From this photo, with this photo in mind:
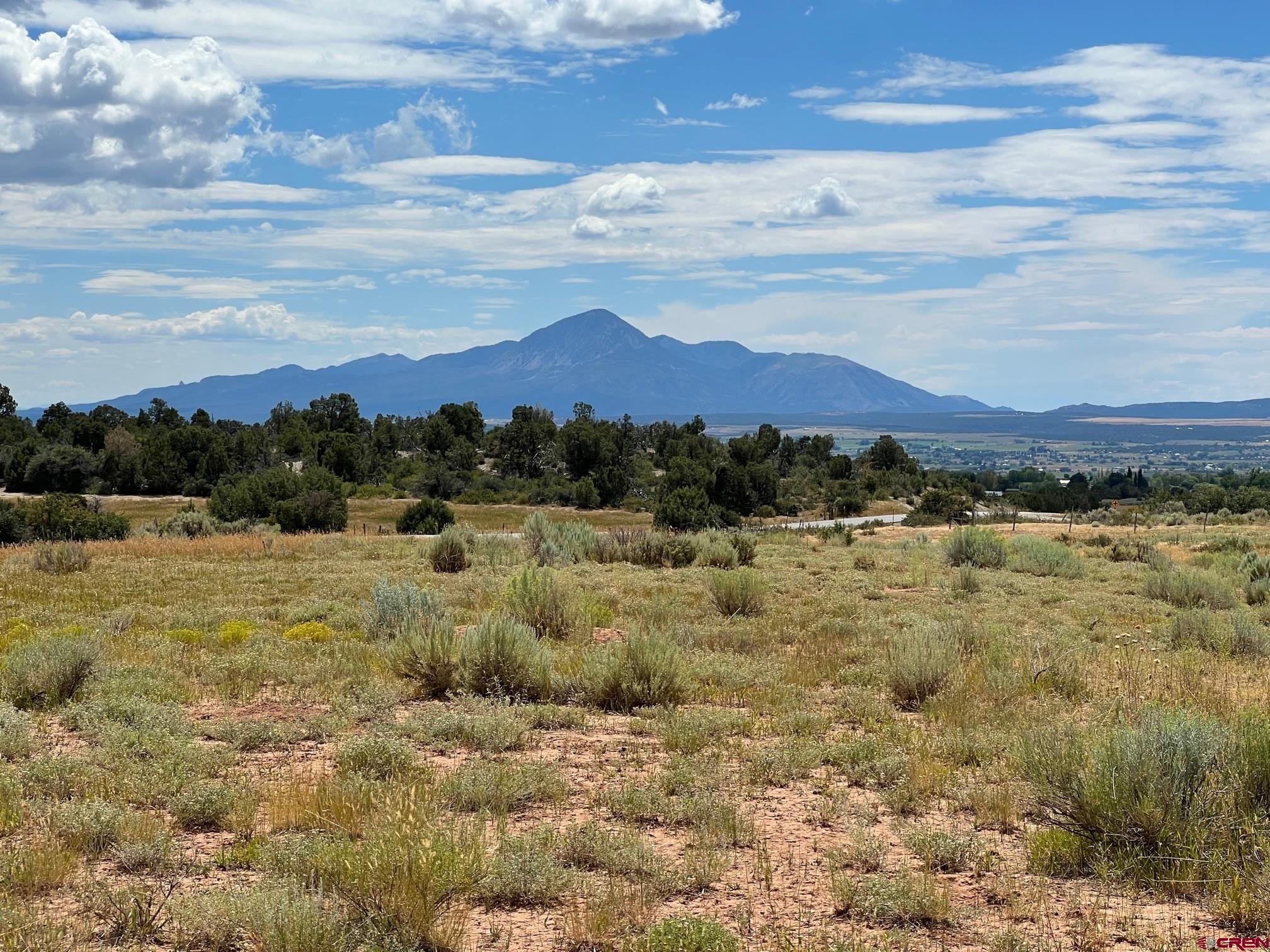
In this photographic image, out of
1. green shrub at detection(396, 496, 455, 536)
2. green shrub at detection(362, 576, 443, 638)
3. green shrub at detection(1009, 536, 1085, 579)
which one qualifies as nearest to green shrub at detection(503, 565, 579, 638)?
green shrub at detection(362, 576, 443, 638)

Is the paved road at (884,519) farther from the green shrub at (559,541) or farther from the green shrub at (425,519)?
the green shrub at (559,541)

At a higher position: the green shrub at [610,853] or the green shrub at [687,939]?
the green shrub at [687,939]

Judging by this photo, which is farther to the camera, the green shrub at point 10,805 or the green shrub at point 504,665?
the green shrub at point 504,665

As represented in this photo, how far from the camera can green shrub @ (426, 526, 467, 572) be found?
24.1 metres

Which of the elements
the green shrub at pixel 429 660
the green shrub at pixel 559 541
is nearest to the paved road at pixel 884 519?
the green shrub at pixel 559 541

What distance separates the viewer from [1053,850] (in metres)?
6.35

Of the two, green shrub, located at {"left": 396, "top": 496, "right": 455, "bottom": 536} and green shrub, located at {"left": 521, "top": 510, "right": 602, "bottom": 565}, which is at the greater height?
green shrub, located at {"left": 521, "top": 510, "right": 602, "bottom": 565}

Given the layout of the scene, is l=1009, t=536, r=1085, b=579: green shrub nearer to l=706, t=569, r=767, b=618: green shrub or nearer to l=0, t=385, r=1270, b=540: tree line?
l=706, t=569, r=767, b=618: green shrub

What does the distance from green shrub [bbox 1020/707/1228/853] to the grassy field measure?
0.02m

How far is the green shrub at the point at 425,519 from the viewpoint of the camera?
4725 centimetres

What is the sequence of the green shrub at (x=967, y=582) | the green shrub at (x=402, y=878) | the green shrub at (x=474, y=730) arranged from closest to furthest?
the green shrub at (x=402, y=878) → the green shrub at (x=474, y=730) → the green shrub at (x=967, y=582)

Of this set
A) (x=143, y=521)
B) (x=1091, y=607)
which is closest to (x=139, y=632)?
(x=1091, y=607)

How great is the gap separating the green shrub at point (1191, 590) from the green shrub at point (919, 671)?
961 cm

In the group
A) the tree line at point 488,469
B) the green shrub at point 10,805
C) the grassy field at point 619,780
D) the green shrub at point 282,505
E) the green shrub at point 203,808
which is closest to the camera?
the grassy field at point 619,780
